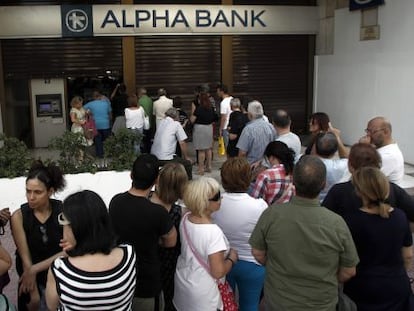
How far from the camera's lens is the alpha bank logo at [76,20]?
482 inches

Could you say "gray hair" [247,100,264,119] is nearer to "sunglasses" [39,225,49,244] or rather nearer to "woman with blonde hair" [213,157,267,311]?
"woman with blonde hair" [213,157,267,311]

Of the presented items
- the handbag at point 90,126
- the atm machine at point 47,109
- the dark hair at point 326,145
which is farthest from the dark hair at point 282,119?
the atm machine at point 47,109

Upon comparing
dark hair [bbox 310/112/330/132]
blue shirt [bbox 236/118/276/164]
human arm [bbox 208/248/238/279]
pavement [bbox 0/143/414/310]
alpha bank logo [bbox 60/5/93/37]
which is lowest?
pavement [bbox 0/143/414/310]

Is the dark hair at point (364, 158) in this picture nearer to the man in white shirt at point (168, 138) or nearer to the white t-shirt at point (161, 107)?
the man in white shirt at point (168, 138)

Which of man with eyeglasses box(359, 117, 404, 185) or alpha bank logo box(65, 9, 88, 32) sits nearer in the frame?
man with eyeglasses box(359, 117, 404, 185)

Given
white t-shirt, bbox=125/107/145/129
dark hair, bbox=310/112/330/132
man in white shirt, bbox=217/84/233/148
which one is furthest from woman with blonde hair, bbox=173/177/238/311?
white t-shirt, bbox=125/107/145/129

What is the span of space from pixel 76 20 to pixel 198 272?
10.4m

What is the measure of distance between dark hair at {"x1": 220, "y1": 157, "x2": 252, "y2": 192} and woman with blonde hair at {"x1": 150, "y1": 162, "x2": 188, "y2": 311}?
0.30 meters

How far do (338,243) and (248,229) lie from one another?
2.78ft

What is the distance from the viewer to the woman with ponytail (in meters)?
3.15

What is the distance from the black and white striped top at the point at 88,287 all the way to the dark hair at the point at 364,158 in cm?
197

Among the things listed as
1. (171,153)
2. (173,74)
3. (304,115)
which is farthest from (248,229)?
(304,115)

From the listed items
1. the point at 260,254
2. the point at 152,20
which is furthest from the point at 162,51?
the point at 260,254

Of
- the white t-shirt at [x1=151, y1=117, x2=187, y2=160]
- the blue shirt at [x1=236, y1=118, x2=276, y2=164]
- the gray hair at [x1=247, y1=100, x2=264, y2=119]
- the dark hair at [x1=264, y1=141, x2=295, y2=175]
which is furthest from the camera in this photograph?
the white t-shirt at [x1=151, y1=117, x2=187, y2=160]
